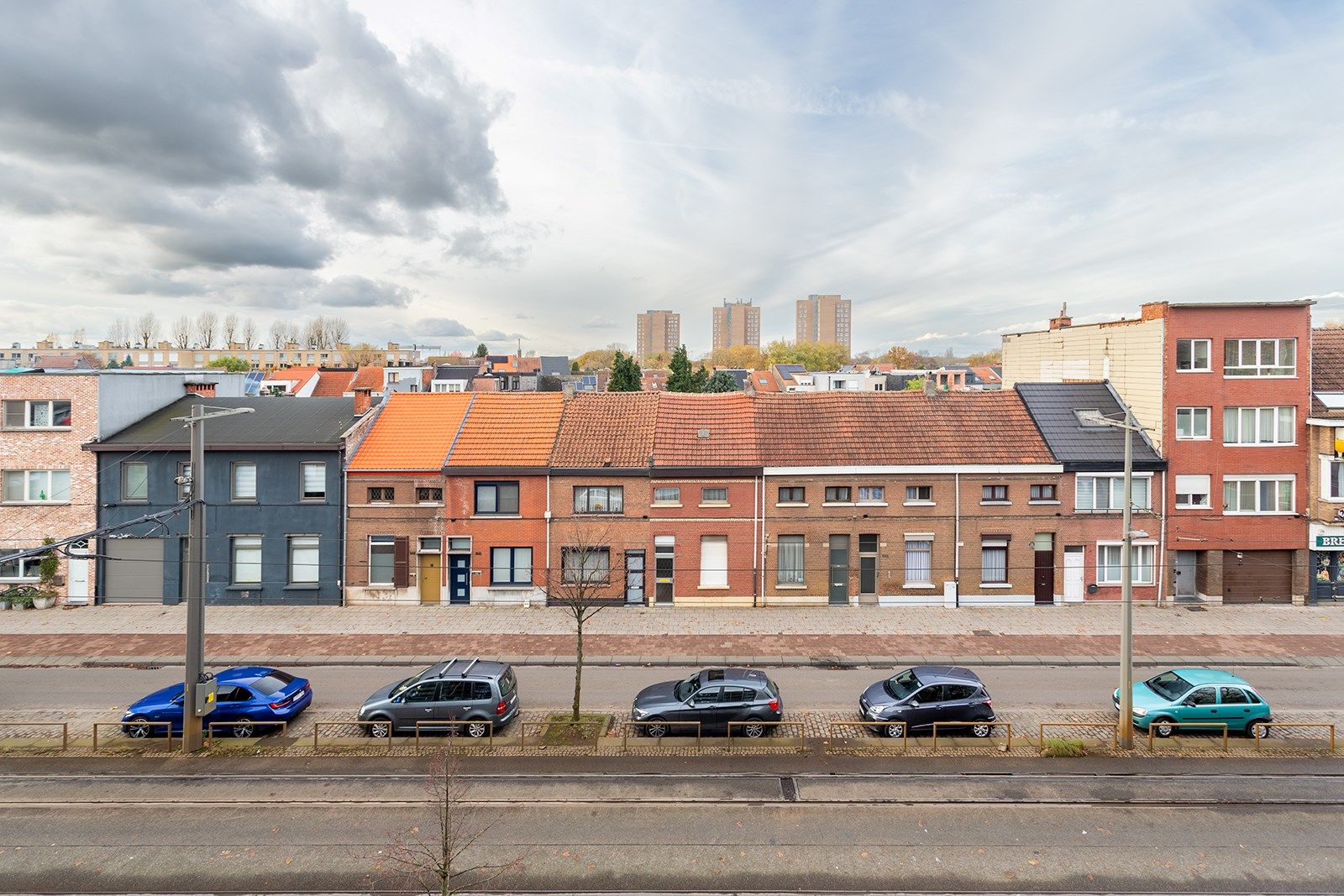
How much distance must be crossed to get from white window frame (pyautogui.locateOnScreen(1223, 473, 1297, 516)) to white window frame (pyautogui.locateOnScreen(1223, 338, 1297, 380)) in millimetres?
4145

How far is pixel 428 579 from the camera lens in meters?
32.5

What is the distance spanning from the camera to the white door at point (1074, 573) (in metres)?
32.3

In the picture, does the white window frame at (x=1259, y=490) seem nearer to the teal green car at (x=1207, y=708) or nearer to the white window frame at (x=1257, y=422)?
the white window frame at (x=1257, y=422)

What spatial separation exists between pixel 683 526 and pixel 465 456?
9617mm

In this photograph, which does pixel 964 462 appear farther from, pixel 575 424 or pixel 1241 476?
pixel 575 424

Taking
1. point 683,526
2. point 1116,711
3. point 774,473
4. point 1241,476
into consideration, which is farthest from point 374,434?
point 1241,476

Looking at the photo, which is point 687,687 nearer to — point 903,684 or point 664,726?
point 664,726

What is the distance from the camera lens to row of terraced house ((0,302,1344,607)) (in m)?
32.2

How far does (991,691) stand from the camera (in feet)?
75.8

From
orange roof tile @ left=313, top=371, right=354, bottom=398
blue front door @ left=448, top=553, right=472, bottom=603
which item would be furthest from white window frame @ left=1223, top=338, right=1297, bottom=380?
orange roof tile @ left=313, top=371, right=354, bottom=398

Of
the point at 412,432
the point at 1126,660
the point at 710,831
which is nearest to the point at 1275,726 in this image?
the point at 1126,660

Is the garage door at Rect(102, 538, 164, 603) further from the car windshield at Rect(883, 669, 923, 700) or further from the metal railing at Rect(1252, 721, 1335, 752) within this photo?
the metal railing at Rect(1252, 721, 1335, 752)

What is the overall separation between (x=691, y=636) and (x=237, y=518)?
19711mm

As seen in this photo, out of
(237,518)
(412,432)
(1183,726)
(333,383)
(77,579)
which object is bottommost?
(1183,726)
